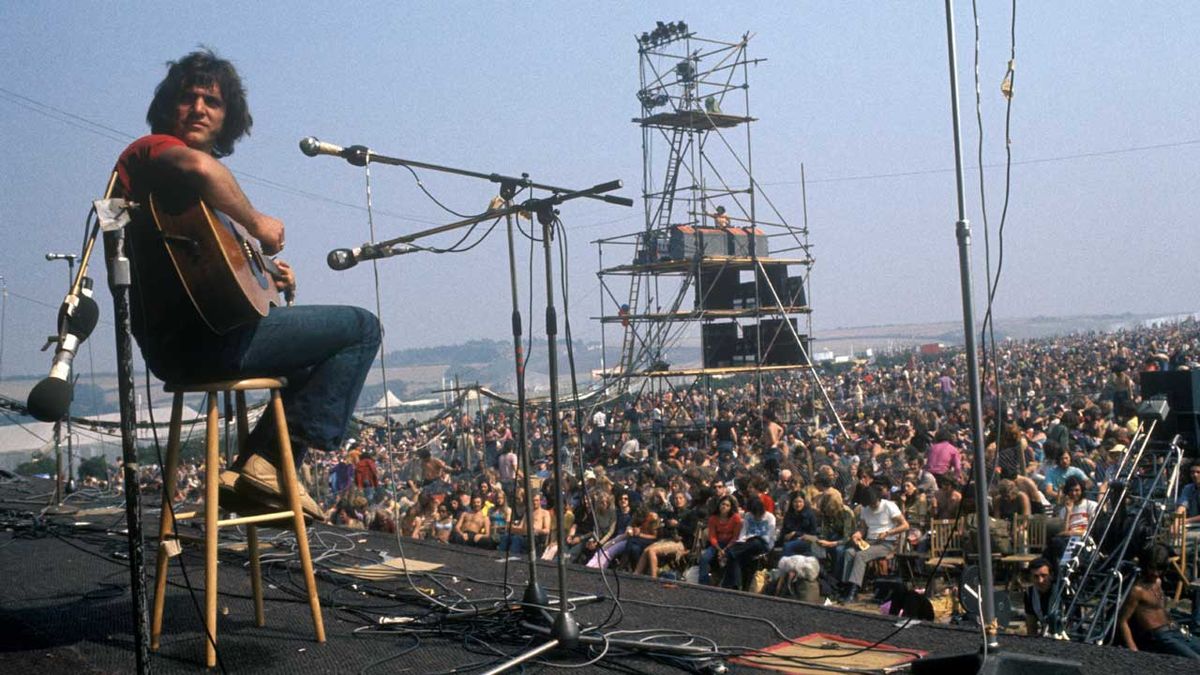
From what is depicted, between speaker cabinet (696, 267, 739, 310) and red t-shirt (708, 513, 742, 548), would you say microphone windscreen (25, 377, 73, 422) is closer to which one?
red t-shirt (708, 513, 742, 548)

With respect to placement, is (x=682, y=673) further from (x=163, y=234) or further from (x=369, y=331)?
(x=163, y=234)

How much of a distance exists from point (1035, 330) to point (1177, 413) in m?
204

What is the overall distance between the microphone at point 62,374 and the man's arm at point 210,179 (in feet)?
1.74

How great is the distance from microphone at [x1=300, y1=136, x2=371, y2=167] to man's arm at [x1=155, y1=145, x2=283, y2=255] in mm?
283

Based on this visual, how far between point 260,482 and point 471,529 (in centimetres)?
841

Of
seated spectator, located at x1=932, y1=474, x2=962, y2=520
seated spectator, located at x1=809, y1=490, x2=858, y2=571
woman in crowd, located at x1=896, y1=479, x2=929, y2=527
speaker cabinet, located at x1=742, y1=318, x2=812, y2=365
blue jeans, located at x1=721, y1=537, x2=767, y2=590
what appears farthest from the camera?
speaker cabinet, located at x1=742, y1=318, x2=812, y2=365

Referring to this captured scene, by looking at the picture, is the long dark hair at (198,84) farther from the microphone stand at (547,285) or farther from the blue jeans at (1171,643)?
the blue jeans at (1171,643)

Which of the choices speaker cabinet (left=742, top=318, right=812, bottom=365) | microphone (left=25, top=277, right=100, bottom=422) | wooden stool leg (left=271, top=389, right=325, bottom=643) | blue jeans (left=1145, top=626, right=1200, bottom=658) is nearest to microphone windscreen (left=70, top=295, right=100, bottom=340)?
microphone (left=25, top=277, right=100, bottom=422)

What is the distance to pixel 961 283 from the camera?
293cm

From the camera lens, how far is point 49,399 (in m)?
2.16

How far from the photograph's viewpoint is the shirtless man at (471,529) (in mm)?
11250

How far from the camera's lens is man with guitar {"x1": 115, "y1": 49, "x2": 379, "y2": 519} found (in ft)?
9.25

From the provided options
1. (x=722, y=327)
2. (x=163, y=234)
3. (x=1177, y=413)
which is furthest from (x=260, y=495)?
(x=722, y=327)

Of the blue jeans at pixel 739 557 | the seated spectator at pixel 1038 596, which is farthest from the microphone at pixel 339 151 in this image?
the blue jeans at pixel 739 557
